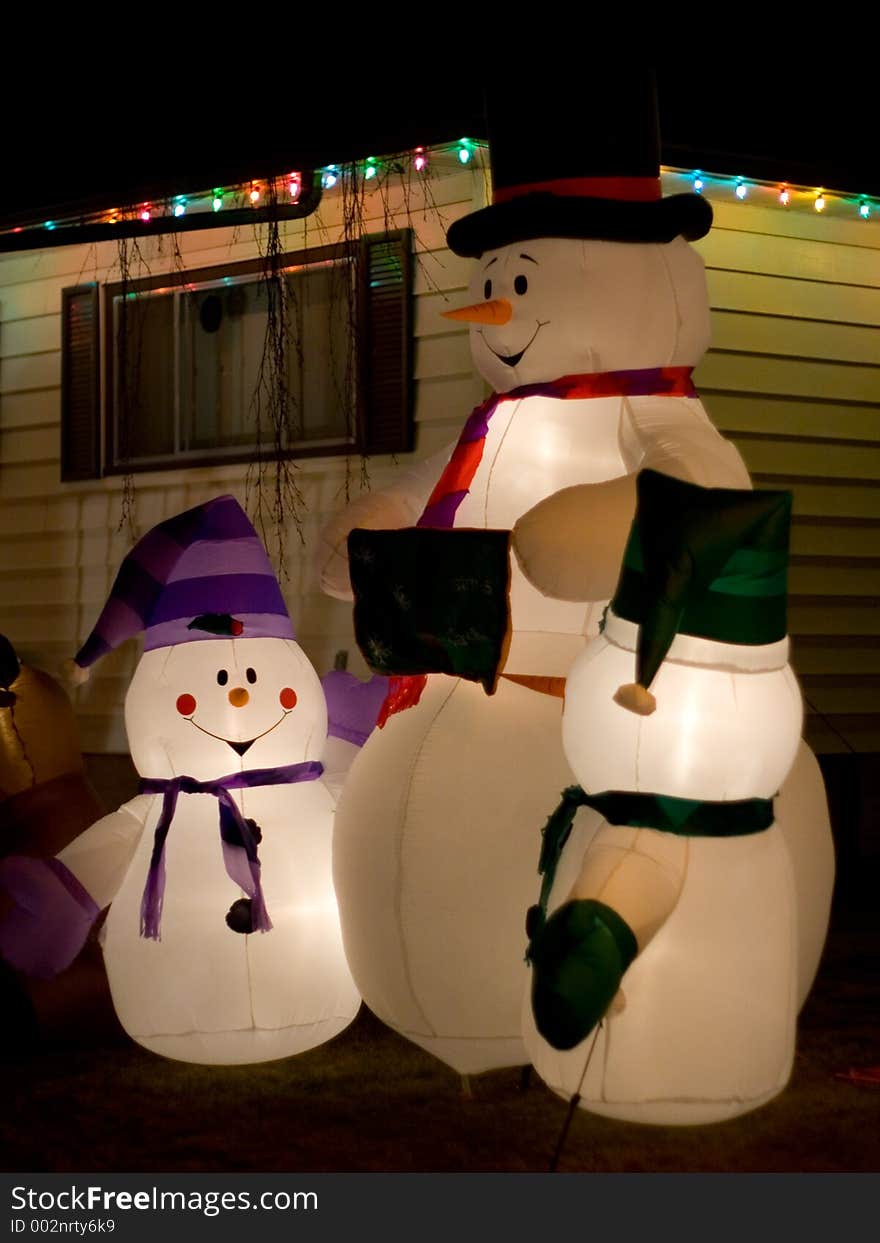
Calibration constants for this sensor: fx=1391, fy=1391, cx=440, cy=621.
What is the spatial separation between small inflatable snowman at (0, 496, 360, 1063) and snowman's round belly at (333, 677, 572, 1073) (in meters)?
0.35

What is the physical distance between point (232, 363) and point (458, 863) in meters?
4.36

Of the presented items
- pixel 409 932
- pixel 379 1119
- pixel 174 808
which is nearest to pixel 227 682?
pixel 174 808

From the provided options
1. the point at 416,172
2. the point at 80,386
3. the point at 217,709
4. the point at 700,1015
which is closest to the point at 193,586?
the point at 217,709

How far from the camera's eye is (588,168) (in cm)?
338

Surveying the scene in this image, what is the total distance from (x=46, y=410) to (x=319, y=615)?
2.08 metres

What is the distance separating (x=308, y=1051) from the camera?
3975 millimetres

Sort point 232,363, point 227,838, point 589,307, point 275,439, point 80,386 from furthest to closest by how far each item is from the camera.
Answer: point 80,386 < point 232,363 < point 275,439 < point 227,838 < point 589,307

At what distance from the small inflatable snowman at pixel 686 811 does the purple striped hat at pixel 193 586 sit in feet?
3.98

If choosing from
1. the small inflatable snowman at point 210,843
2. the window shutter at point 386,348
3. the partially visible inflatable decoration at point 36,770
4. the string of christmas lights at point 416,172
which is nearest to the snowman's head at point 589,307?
the small inflatable snowman at point 210,843

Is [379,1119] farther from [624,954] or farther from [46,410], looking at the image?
[46,410]

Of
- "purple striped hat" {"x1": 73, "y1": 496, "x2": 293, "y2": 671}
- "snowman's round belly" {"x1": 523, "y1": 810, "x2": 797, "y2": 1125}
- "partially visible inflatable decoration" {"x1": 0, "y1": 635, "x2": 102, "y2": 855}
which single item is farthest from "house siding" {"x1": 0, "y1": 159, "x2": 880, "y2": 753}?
"snowman's round belly" {"x1": 523, "y1": 810, "x2": 797, "y2": 1125}

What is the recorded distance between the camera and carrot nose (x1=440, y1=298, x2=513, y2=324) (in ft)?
11.2

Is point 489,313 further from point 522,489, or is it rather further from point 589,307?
point 522,489

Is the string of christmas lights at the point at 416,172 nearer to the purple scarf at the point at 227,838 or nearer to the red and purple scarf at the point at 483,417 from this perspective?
the red and purple scarf at the point at 483,417
